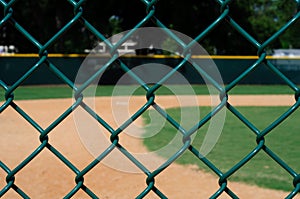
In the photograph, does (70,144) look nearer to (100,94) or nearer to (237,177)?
(237,177)

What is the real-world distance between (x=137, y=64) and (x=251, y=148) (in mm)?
12304

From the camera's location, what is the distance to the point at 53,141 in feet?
25.4

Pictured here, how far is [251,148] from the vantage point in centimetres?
714

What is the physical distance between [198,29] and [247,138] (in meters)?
16.7

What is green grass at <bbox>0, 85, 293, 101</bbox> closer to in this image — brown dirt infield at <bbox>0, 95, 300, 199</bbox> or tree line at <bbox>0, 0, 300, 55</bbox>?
tree line at <bbox>0, 0, 300, 55</bbox>

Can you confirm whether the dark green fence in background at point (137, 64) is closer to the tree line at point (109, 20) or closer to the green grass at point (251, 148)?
the tree line at point (109, 20)

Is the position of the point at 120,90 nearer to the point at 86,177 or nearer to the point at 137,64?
the point at 137,64

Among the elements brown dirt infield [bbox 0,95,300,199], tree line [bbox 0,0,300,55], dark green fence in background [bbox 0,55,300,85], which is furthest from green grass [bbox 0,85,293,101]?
brown dirt infield [bbox 0,95,300,199]

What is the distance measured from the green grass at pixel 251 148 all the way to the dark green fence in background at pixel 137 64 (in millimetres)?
7962

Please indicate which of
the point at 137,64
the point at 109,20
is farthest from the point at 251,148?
the point at 109,20

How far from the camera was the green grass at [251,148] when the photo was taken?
17.8 ft

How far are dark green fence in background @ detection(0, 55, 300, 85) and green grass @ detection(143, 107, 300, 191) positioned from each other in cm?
796

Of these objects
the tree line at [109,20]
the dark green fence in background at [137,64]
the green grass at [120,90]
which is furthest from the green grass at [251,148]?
the tree line at [109,20]

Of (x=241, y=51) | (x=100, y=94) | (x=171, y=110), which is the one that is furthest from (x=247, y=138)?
(x=241, y=51)
